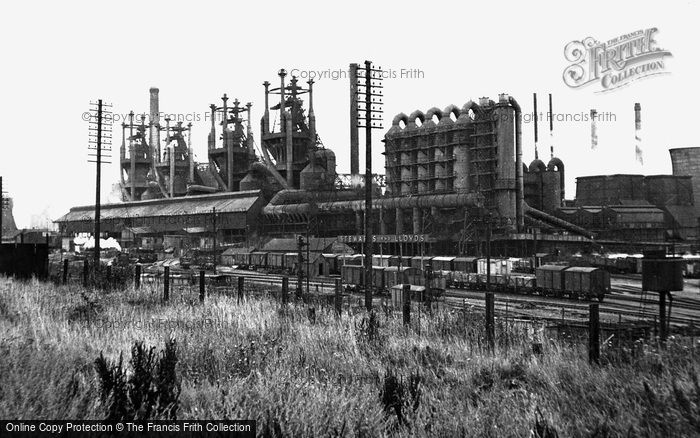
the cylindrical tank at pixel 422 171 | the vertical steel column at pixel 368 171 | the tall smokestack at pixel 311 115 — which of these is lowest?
the vertical steel column at pixel 368 171

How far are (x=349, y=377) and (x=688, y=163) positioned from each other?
9080 centimetres

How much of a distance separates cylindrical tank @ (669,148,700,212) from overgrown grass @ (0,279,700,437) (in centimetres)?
8174

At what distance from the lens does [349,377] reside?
11.7 meters

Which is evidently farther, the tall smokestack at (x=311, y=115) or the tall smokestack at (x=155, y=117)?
the tall smokestack at (x=155, y=117)

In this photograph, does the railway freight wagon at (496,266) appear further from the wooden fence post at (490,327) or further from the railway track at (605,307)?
the wooden fence post at (490,327)

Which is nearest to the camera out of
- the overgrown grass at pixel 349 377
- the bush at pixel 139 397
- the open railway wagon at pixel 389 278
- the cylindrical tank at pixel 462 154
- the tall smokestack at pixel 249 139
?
the bush at pixel 139 397

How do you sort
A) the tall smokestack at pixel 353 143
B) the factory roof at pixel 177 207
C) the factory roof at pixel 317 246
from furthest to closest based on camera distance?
1. the factory roof at pixel 177 207
2. the tall smokestack at pixel 353 143
3. the factory roof at pixel 317 246

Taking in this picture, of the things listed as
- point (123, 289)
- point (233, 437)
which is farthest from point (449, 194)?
point (233, 437)

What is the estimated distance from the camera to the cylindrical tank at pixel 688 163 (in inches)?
3386

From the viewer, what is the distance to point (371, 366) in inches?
486

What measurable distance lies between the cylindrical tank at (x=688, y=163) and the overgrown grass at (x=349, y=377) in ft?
268

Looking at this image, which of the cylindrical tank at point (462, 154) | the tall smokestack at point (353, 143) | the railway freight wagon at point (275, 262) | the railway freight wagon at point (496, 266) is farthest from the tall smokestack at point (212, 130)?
the railway freight wagon at point (496, 266)

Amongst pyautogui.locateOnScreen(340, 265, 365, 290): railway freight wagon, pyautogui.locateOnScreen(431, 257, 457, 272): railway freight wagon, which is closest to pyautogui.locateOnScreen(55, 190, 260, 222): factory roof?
pyautogui.locateOnScreen(431, 257, 457, 272): railway freight wagon

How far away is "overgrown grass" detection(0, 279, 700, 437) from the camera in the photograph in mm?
8195
